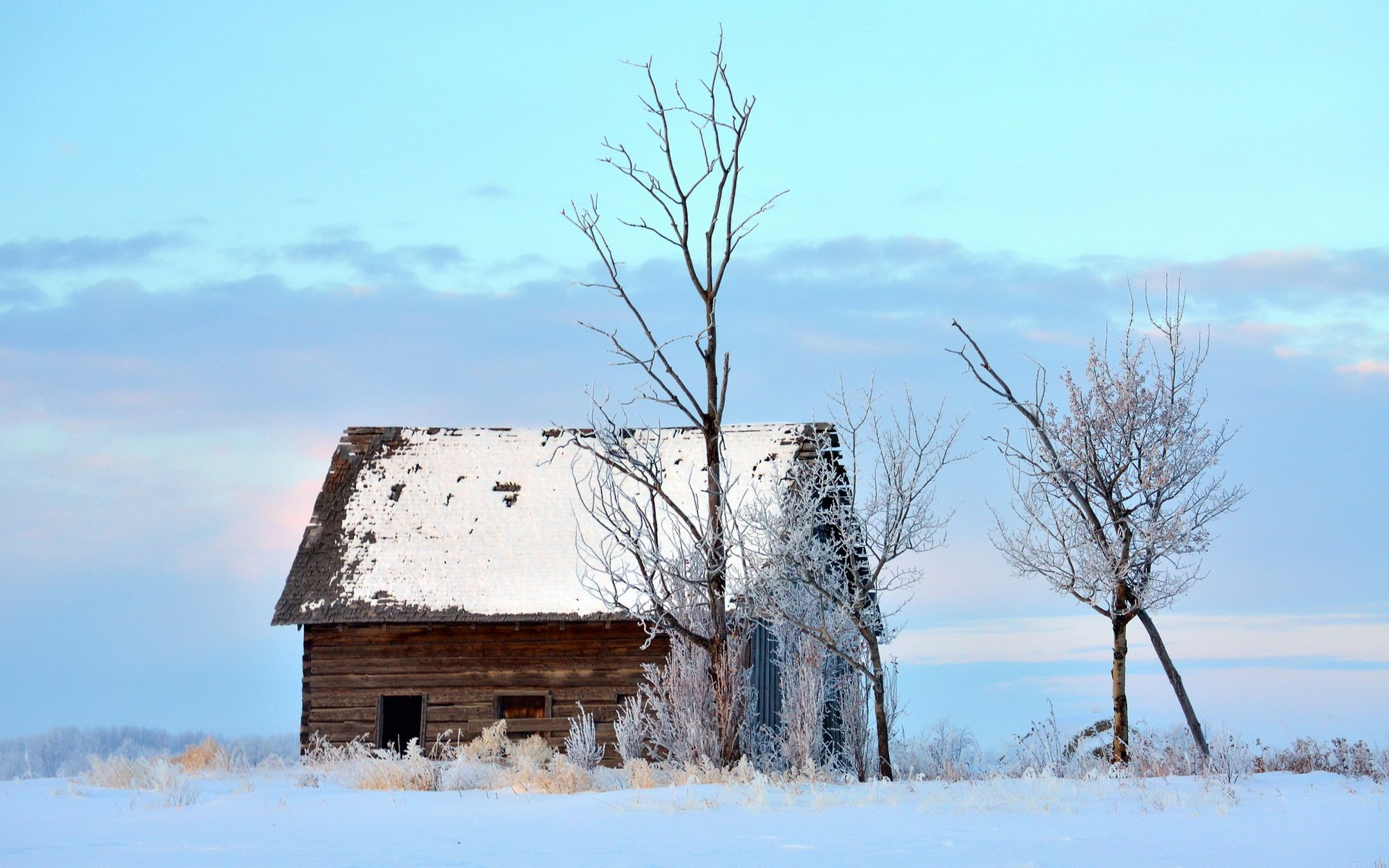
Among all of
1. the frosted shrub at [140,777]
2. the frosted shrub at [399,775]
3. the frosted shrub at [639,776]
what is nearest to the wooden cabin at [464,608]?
the frosted shrub at [140,777]

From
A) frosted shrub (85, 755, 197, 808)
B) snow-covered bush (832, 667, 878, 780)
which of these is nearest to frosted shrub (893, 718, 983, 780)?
snow-covered bush (832, 667, 878, 780)

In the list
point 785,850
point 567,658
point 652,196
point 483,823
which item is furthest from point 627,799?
point 567,658

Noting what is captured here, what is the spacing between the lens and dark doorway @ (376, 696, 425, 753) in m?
20.0

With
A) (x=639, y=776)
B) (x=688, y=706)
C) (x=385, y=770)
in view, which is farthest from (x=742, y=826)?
(x=385, y=770)

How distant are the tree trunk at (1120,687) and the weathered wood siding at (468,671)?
706cm

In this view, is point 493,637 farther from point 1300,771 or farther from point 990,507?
point 1300,771

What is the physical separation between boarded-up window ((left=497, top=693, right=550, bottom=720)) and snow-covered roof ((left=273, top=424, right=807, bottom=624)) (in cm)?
156

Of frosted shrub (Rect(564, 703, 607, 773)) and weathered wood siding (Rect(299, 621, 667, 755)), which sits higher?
weathered wood siding (Rect(299, 621, 667, 755))

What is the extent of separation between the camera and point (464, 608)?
19.4 m

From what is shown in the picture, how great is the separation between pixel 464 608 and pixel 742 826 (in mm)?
11339

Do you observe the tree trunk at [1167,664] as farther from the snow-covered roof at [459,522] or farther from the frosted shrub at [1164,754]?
the snow-covered roof at [459,522]

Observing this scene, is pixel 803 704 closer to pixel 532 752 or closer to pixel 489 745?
pixel 532 752

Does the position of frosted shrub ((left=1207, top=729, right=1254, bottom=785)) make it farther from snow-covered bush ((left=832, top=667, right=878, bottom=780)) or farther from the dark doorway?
the dark doorway

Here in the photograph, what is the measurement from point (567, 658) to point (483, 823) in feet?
34.0
